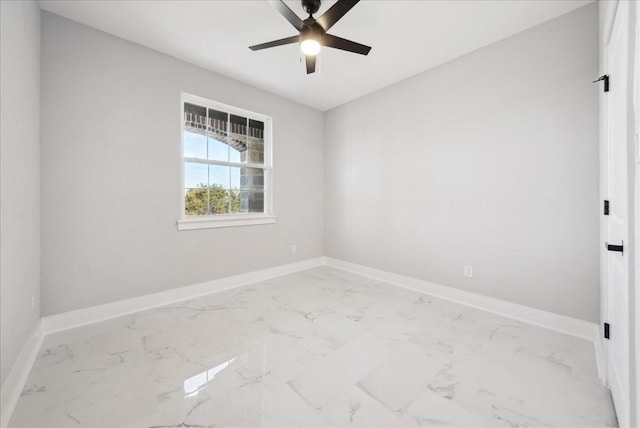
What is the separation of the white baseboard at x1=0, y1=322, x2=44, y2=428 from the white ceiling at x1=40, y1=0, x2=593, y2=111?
9.10ft

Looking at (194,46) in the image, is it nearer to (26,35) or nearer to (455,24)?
(26,35)

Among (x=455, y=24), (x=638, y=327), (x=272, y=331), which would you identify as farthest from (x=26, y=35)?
(x=638, y=327)

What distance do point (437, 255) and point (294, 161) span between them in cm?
258

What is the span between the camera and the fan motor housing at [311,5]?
2.05 meters

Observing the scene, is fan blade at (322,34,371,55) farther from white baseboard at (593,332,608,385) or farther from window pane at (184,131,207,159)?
white baseboard at (593,332,608,385)

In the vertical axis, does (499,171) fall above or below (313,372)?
above

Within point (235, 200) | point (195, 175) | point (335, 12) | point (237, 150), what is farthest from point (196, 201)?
point (335, 12)

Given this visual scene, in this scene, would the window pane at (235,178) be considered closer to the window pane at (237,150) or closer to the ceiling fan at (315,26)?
the window pane at (237,150)

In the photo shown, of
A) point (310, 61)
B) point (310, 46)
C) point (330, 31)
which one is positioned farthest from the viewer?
point (330, 31)

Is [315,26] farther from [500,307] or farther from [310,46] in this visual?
[500,307]

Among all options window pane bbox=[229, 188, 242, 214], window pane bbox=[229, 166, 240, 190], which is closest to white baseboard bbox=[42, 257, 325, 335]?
window pane bbox=[229, 188, 242, 214]

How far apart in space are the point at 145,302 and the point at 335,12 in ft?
10.7

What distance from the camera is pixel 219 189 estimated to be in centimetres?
352

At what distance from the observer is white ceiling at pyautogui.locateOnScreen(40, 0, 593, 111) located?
7.28 feet
